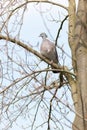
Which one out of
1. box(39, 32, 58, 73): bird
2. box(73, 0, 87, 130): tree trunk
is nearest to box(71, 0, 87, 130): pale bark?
box(73, 0, 87, 130): tree trunk

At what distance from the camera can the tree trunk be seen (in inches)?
223

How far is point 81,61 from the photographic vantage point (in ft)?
19.9

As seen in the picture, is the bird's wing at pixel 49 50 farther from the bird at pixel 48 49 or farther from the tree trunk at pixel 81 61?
the tree trunk at pixel 81 61

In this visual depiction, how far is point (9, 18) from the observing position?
6.52 meters

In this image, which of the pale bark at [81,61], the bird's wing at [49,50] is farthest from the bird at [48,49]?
the pale bark at [81,61]

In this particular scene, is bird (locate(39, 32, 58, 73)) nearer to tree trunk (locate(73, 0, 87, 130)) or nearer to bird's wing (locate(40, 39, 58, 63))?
bird's wing (locate(40, 39, 58, 63))

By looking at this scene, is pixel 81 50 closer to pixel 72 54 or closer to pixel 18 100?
pixel 72 54

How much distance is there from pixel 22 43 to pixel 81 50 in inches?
34.7

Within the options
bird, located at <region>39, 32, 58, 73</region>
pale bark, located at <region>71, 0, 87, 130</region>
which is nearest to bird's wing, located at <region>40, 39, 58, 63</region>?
bird, located at <region>39, 32, 58, 73</region>

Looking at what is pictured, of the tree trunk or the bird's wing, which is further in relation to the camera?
the bird's wing

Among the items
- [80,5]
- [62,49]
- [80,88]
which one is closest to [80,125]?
[80,88]

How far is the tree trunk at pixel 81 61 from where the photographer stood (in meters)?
5.66

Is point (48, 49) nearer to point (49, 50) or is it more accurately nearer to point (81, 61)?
point (49, 50)

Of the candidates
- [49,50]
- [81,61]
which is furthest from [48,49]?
[81,61]
